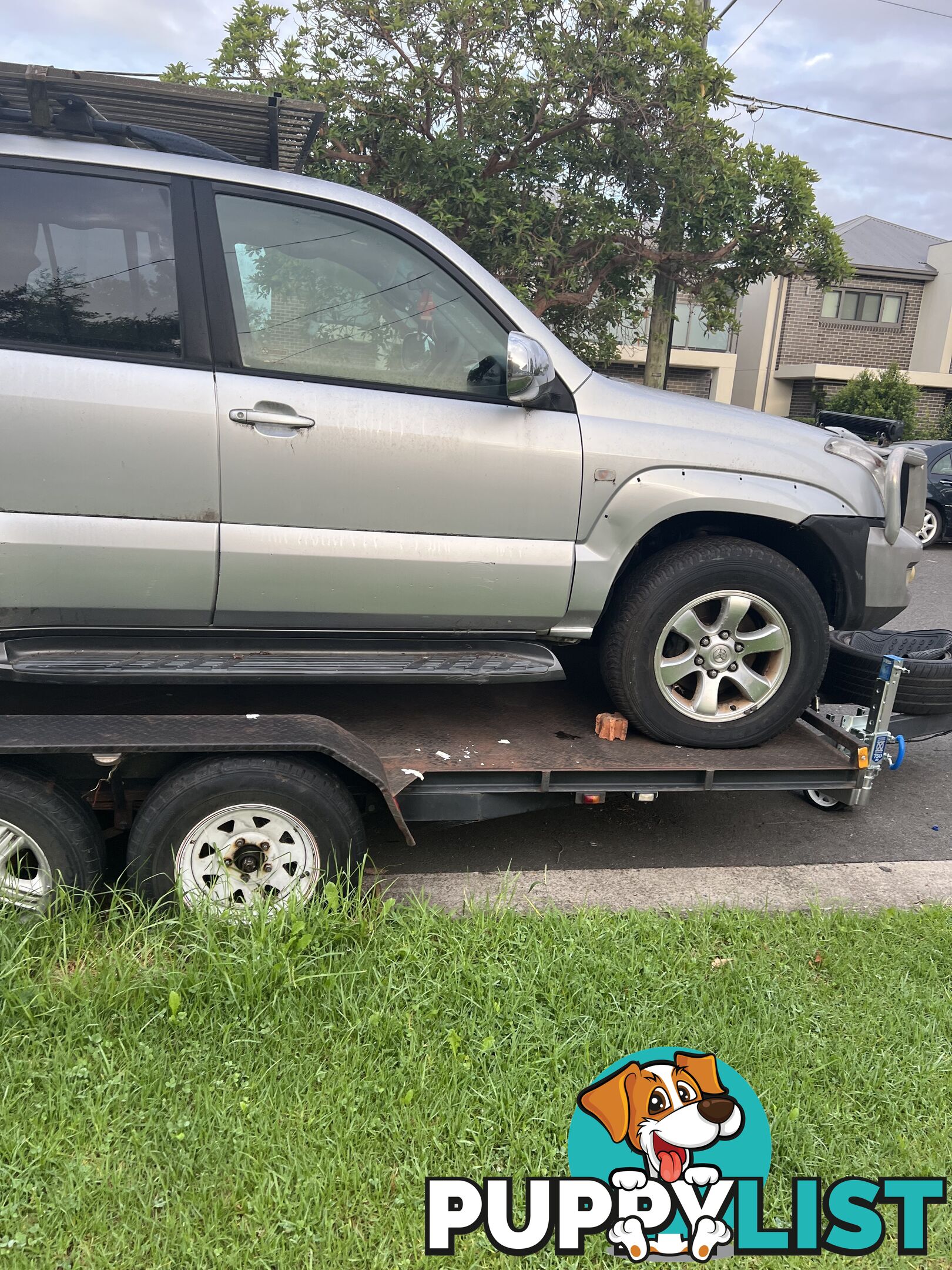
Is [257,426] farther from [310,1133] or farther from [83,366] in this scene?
[310,1133]

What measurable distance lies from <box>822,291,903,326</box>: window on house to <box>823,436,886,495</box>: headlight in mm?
26573

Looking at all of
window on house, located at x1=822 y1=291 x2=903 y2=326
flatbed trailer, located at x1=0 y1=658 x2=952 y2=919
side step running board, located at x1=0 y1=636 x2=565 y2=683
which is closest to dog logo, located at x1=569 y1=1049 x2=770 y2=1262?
flatbed trailer, located at x1=0 y1=658 x2=952 y2=919

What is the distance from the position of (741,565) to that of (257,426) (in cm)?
183

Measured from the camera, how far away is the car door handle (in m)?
3.16

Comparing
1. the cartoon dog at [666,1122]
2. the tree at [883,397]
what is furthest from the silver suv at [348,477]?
the tree at [883,397]

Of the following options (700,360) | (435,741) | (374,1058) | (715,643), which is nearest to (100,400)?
(435,741)

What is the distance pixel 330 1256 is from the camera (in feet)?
6.49

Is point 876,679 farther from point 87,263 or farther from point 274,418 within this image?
point 87,263

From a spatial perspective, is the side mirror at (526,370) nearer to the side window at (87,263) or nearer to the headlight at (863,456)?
the side window at (87,263)

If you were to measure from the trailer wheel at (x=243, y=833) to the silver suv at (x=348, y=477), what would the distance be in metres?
0.41

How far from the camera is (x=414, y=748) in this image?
352 centimetres

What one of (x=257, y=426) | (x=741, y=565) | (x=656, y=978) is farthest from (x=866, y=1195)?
(x=257, y=426)

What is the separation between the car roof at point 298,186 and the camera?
3.07m

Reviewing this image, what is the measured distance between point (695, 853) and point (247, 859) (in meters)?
1.93
